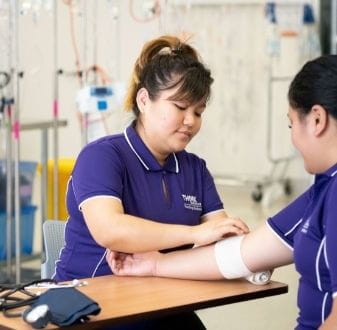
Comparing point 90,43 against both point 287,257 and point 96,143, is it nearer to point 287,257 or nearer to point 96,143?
point 96,143

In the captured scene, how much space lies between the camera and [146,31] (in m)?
5.05

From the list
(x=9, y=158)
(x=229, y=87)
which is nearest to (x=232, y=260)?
(x=9, y=158)

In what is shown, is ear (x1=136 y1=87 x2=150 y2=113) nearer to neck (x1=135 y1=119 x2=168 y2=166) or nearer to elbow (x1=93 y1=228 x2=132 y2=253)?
neck (x1=135 y1=119 x2=168 y2=166)

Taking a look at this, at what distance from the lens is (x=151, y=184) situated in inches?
94.4

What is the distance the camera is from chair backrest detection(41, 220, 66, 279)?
8.51ft

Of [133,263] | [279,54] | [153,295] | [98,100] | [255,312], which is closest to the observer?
Answer: [153,295]

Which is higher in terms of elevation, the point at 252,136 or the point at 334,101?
the point at 334,101

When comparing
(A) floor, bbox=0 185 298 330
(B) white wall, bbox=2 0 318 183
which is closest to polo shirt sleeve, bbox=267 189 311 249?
(A) floor, bbox=0 185 298 330

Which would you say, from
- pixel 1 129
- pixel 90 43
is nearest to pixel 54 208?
pixel 1 129

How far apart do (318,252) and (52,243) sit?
1032mm

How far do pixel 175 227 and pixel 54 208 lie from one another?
2.59 meters

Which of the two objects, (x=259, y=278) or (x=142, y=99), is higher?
(x=142, y=99)

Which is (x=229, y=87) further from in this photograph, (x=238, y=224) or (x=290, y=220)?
(x=290, y=220)

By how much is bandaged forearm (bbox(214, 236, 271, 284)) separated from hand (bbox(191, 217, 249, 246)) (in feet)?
0.07
